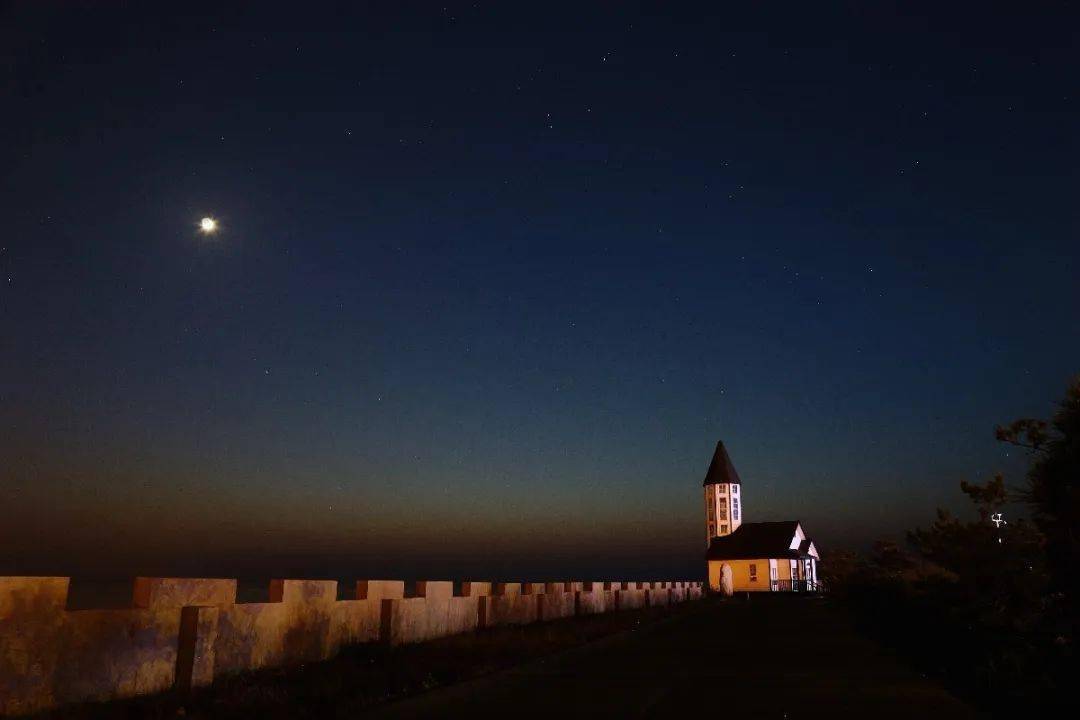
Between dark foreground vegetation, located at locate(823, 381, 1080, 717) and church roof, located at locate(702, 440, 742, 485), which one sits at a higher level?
church roof, located at locate(702, 440, 742, 485)

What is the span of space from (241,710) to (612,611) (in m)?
22.0

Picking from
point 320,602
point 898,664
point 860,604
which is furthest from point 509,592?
point 860,604

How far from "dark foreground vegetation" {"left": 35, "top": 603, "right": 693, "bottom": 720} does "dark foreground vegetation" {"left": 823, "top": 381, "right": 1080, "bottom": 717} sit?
608cm

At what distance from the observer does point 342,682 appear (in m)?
9.96

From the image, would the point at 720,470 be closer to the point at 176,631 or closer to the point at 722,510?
the point at 722,510

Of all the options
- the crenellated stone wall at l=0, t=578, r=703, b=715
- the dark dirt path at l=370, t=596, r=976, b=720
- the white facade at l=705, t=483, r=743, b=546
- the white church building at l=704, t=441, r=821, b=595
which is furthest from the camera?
the white facade at l=705, t=483, r=743, b=546

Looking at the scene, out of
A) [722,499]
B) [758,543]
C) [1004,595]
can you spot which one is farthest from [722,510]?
[1004,595]

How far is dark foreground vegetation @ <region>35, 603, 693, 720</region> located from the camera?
26.5ft

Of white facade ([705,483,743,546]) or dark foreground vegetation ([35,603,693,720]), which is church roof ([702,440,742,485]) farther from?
dark foreground vegetation ([35,603,693,720])

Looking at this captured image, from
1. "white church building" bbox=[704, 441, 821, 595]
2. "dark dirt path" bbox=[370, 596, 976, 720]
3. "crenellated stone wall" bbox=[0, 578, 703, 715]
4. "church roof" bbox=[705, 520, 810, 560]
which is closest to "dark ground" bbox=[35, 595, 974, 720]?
"dark dirt path" bbox=[370, 596, 976, 720]

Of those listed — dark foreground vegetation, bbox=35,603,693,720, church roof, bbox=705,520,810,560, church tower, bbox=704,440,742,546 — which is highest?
church tower, bbox=704,440,742,546

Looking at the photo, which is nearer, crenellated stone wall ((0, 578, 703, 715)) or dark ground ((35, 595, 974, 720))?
crenellated stone wall ((0, 578, 703, 715))

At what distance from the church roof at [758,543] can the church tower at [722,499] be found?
19.7 feet

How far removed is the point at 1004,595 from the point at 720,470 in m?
80.5
